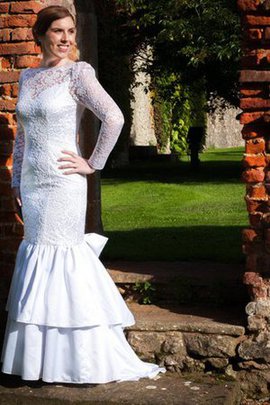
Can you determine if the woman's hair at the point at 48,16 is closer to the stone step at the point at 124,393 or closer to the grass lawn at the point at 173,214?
the stone step at the point at 124,393

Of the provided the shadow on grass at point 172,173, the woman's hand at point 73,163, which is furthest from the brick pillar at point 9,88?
the shadow on grass at point 172,173

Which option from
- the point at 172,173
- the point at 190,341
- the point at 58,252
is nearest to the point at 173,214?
the point at 190,341

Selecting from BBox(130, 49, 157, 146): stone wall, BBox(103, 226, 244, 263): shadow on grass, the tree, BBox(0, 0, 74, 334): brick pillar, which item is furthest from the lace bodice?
BBox(130, 49, 157, 146): stone wall

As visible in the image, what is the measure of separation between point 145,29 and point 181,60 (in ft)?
3.42

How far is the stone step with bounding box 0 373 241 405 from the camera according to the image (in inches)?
180

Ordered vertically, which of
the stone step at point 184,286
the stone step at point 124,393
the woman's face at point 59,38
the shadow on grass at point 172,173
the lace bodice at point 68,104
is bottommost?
the stone step at point 124,393

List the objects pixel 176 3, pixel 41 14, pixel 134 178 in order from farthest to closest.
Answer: pixel 134 178, pixel 176 3, pixel 41 14

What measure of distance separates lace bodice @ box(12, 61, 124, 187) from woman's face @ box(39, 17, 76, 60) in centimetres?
8

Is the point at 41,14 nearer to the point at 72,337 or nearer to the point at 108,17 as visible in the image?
the point at 72,337

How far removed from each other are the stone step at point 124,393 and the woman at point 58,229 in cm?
8

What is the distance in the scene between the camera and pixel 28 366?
181 inches

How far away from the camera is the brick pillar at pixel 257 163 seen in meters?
5.01

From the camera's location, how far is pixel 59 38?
4.52 meters

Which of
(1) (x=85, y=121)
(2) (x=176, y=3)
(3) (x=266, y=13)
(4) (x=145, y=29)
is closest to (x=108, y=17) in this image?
(4) (x=145, y=29)
